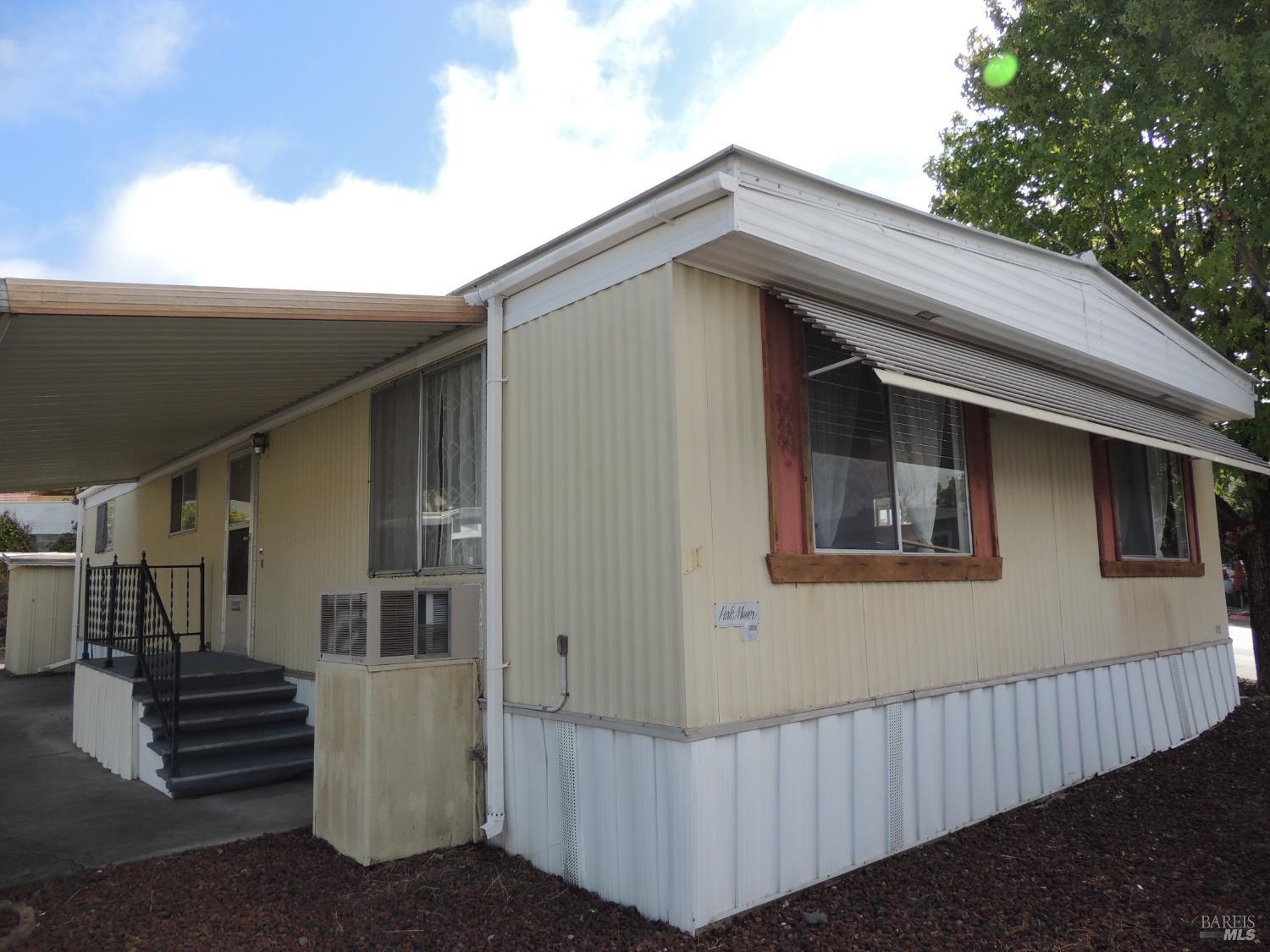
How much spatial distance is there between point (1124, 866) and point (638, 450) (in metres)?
3.16

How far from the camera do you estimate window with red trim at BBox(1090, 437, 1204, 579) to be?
6824 mm

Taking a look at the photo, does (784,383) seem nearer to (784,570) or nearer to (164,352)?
(784,570)

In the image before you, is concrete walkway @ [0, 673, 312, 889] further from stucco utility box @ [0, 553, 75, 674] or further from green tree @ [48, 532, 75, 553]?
green tree @ [48, 532, 75, 553]

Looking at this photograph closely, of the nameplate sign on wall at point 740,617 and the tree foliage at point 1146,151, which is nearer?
the nameplate sign on wall at point 740,617

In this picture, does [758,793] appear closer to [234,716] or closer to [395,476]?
[395,476]

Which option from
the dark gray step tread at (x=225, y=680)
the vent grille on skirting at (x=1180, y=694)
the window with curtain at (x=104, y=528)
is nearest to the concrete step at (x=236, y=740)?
the dark gray step tread at (x=225, y=680)

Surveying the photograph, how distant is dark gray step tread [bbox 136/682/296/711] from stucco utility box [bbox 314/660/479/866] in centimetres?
194

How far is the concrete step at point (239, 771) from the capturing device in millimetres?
5512

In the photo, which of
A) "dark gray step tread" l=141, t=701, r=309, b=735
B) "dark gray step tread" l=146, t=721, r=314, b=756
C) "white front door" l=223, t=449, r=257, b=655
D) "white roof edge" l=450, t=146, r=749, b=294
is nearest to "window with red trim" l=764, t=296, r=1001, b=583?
"white roof edge" l=450, t=146, r=749, b=294

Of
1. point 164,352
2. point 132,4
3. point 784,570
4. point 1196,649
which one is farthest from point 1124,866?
point 132,4

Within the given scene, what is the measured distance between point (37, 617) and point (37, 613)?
0.21 feet

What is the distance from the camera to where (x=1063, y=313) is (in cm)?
580

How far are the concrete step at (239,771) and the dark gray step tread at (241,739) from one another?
0.22 ft

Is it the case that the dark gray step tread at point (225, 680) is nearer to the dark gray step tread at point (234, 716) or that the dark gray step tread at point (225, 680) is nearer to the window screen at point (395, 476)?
the dark gray step tread at point (234, 716)
